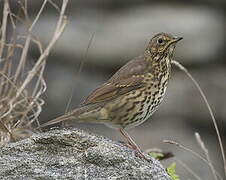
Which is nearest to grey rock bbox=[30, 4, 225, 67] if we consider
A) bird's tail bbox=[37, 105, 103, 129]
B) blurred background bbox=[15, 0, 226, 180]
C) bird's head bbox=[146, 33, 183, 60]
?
blurred background bbox=[15, 0, 226, 180]

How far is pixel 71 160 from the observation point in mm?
3600

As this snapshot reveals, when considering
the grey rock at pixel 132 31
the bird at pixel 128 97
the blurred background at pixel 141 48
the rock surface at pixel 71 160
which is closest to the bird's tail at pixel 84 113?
the bird at pixel 128 97

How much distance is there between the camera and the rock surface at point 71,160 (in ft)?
11.5

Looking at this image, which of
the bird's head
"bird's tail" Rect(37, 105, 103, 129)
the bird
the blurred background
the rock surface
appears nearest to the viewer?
the rock surface

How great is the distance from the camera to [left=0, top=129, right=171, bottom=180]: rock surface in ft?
11.5

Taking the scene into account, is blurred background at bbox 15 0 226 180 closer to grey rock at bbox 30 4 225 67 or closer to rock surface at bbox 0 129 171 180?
grey rock at bbox 30 4 225 67

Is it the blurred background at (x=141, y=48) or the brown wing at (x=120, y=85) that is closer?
the brown wing at (x=120, y=85)

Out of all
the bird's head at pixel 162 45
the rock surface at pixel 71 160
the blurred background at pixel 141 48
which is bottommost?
the blurred background at pixel 141 48

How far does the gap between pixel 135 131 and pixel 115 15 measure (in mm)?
1606

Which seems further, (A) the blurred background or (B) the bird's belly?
(A) the blurred background

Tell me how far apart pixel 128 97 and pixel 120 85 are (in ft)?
0.34

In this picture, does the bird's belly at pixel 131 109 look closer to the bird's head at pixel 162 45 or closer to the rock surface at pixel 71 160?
the bird's head at pixel 162 45

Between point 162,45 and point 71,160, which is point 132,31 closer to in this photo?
point 162,45

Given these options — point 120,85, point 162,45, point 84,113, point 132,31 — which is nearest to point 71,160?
point 84,113
